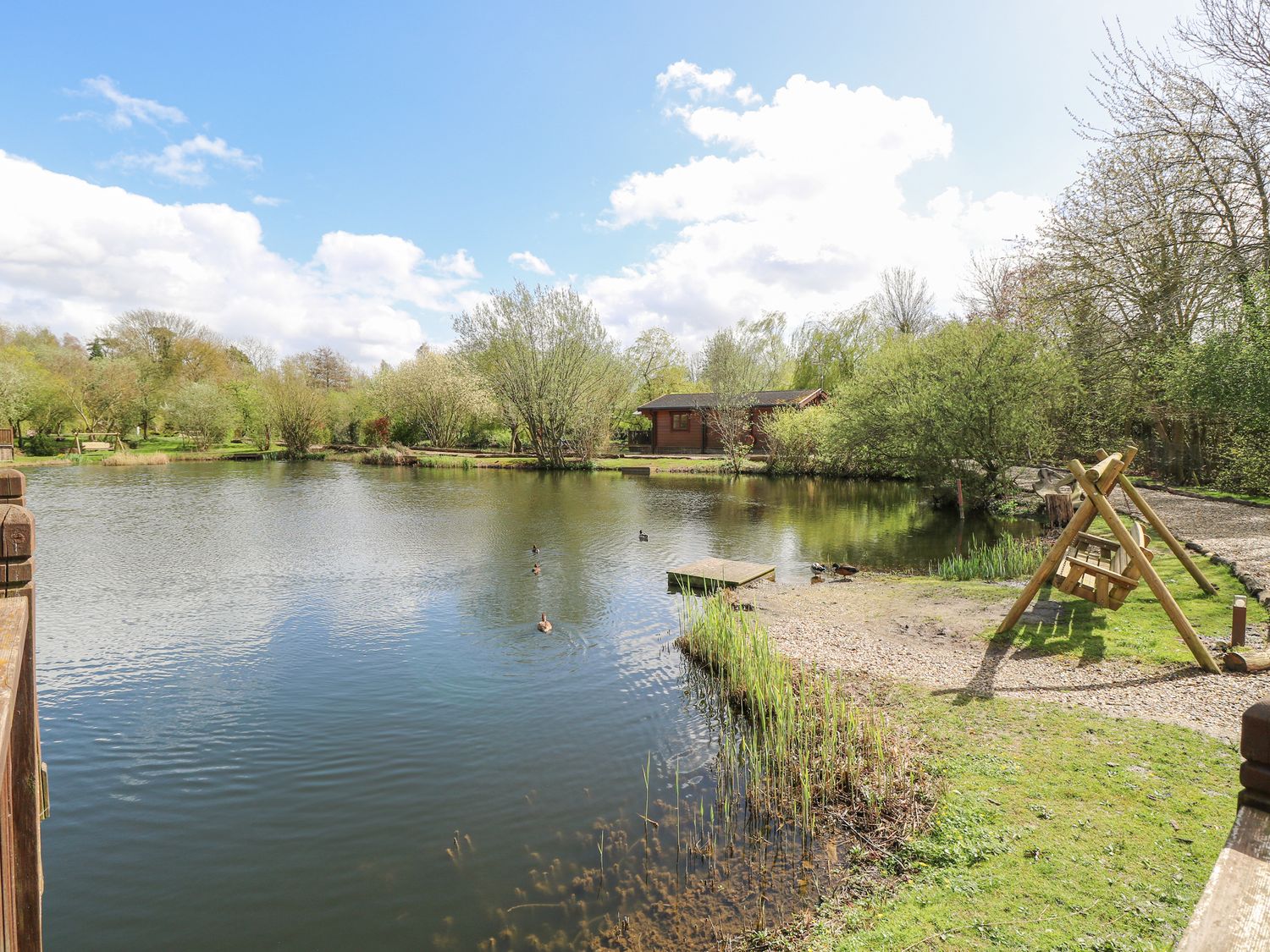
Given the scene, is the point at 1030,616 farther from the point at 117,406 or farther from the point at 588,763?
the point at 117,406

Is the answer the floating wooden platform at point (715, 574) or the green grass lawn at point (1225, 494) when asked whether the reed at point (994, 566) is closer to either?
the floating wooden platform at point (715, 574)

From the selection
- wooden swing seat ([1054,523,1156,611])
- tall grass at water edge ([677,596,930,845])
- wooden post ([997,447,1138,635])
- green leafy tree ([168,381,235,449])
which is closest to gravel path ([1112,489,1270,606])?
wooden swing seat ([1054,523,1156,611])

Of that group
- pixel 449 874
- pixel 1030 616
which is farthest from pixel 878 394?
pixel 449 874

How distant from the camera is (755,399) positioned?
50.0 metres

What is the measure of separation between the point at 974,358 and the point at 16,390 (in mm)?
64807

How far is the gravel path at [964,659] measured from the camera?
7.15 meters

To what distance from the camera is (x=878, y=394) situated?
3145cm

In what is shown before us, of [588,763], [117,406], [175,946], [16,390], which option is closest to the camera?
[175,946]

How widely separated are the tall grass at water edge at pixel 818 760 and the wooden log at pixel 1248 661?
4.21 meters

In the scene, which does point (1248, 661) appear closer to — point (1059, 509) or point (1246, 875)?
point (1246, 875)

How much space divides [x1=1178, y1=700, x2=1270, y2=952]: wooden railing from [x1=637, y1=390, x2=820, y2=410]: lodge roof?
45.8 m

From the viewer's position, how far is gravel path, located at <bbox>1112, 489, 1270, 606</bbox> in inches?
435

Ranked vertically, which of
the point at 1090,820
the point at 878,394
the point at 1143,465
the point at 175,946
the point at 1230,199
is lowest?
the point at 175,946

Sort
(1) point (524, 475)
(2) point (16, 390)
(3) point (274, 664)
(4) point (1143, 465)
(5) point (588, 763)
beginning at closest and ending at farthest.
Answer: (5) point (588, 763) → (3) point (274, 664) → (4) point (1143, 465) → (1) point (524, 475) → (2) point (16, 390)
